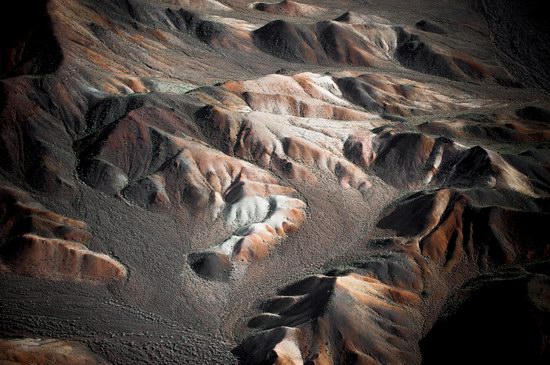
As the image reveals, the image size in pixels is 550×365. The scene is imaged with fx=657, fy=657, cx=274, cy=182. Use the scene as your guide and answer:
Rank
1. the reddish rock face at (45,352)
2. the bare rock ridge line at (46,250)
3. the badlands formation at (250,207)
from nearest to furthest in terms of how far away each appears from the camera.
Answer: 1. the reddish rock face at (45,352)
2. the badlands formation at (250,207)
3. the bare rock ridge line at (46,250)

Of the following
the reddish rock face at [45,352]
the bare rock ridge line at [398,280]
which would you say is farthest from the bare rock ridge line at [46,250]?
the bare rock ridge line at [398,280]

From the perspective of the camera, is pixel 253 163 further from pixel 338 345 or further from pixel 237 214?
pixel 338 345

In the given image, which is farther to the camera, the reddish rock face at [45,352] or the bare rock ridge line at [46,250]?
the bare rock ridge line at [46,250]

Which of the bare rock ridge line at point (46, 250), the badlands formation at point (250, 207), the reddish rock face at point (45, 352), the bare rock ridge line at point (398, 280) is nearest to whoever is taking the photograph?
the reddish rock face at point (45, 352)

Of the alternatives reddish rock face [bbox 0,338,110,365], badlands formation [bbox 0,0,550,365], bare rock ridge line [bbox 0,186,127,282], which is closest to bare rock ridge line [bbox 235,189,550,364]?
badlands formation [bbox 0,0,550,365]

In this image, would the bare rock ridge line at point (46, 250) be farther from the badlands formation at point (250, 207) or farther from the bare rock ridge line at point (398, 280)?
the bare rock ridge line at point (398, 280)

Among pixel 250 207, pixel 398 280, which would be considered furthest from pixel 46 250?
pixel 398 280

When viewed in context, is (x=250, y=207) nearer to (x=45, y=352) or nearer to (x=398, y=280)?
(x=398, y=280)

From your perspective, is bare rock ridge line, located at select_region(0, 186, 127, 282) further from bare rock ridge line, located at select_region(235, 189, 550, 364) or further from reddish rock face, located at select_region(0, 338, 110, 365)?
bare rock ridge line, located at select_region(235, 189, 550, 364)

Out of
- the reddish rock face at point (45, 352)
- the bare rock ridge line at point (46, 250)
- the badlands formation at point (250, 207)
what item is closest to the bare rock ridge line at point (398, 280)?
the badlands formation at point (250, 207)

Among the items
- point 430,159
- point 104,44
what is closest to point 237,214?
point 430,159
